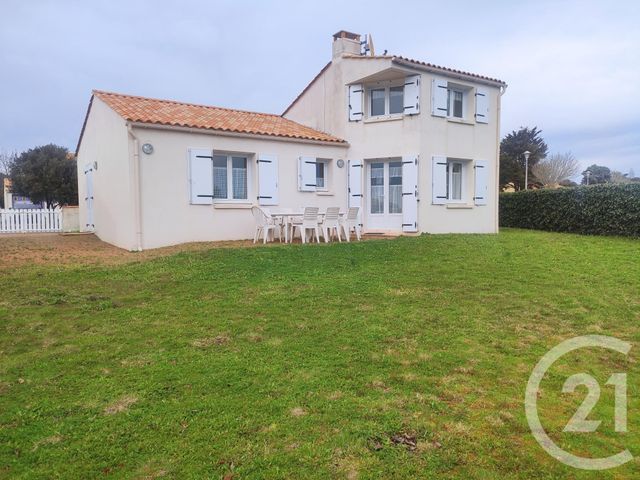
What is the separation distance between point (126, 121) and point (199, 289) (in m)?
5.92

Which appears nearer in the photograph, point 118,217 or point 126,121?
point 126,121

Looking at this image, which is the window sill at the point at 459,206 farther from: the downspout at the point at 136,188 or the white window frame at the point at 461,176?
the downspout at the point at 136,188

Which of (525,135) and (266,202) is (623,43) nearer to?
(266,202)

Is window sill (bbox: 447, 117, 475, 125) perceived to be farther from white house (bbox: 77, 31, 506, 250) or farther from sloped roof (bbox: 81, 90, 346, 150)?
sloped roof (bbox: 81, 90, 346, 150)

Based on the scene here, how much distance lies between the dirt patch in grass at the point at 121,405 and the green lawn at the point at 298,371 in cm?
2

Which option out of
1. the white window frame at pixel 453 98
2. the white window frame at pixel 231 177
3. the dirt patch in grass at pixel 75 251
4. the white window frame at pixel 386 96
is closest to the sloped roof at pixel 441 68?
the white window frame at pixel 453 98

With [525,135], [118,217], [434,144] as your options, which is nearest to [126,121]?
[118,217]

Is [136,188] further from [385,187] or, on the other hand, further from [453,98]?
[453,98]

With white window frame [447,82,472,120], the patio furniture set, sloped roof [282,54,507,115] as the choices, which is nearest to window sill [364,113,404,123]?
sloped roof [282,54,507,115]

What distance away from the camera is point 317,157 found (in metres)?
13.5

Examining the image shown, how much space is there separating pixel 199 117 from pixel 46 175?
17.8 meters

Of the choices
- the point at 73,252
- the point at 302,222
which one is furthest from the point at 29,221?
the point at 302,222

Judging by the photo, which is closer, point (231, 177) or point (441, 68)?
point (231, 177)

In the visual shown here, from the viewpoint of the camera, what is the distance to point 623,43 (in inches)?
553
